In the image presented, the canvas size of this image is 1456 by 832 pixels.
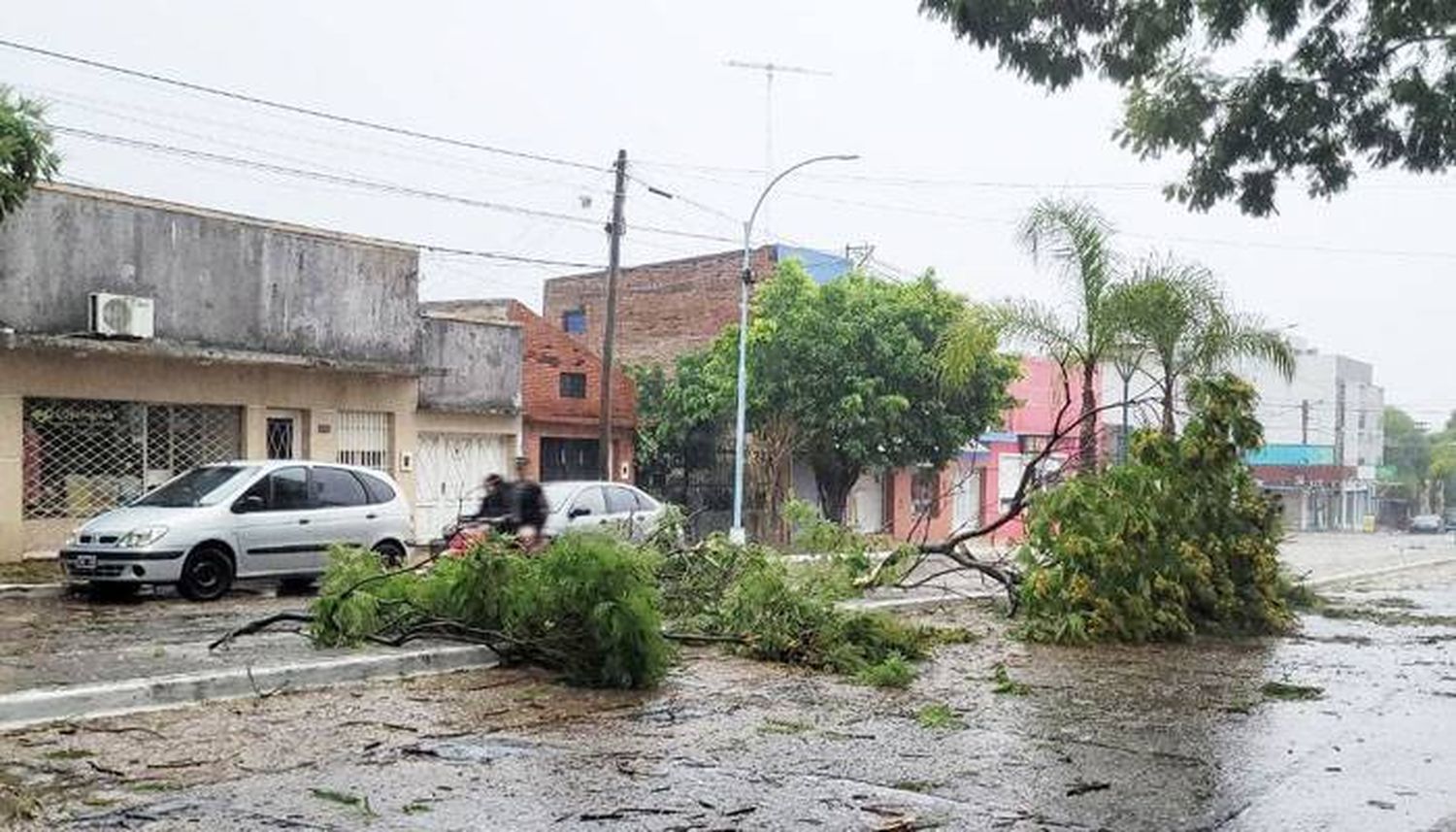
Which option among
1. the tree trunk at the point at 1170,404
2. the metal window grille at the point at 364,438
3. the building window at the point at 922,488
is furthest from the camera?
the building window at the point at 922,488

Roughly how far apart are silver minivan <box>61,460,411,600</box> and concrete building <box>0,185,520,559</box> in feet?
13.7

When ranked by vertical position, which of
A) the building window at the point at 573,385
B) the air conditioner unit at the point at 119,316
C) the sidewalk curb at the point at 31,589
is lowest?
the sidewalk curb at the point at 31,589

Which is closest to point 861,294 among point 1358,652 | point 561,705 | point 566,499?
point 566,499

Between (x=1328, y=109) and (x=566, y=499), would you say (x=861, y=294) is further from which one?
(x=1328, y=109)

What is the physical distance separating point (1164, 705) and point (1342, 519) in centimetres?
7935

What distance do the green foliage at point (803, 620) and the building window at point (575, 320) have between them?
111ft

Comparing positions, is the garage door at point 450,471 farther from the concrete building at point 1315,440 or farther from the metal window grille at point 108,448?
the concrete building at point 1315,440

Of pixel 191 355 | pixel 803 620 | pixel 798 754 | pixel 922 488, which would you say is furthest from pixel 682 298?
pixel 798 754

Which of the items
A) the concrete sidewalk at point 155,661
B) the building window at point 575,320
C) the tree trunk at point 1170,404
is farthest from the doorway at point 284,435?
the building window at point 575,320

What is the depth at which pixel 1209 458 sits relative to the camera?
16.6m

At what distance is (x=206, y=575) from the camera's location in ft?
54.6

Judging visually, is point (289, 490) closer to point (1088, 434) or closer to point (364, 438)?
point (364, 438)

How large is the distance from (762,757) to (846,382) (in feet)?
81.7

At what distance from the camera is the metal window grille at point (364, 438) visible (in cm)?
2539
